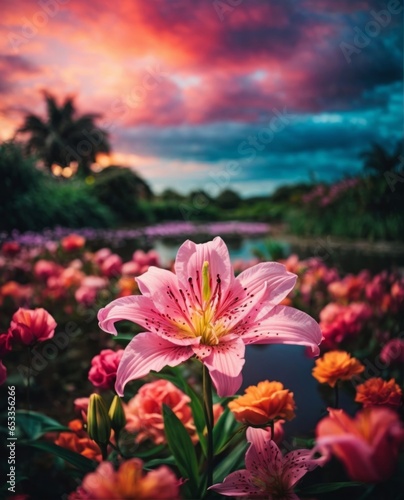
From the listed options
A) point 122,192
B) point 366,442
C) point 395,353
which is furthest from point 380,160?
point 366,442

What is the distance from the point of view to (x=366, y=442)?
0.15m

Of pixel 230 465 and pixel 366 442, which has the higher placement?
pixel 366 442

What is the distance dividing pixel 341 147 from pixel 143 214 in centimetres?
103

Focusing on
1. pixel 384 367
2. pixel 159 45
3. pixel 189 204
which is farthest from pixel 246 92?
pixel 384 367

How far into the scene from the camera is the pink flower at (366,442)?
144 mm

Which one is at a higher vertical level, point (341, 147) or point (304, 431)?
point (341, 147)

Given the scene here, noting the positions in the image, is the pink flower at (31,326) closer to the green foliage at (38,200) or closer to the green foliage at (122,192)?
the green foliage at (38,200)

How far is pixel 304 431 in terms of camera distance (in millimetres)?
527

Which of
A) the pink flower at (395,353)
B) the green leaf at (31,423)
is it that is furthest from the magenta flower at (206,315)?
the pink flower at (395,353)

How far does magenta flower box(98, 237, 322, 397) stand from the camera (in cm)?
26

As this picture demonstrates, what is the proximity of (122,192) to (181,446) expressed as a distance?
2.31 m

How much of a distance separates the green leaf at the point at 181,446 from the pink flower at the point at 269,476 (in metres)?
0.04

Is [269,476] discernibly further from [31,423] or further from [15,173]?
[15,173]

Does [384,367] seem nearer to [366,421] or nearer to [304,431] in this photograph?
[304,431]
